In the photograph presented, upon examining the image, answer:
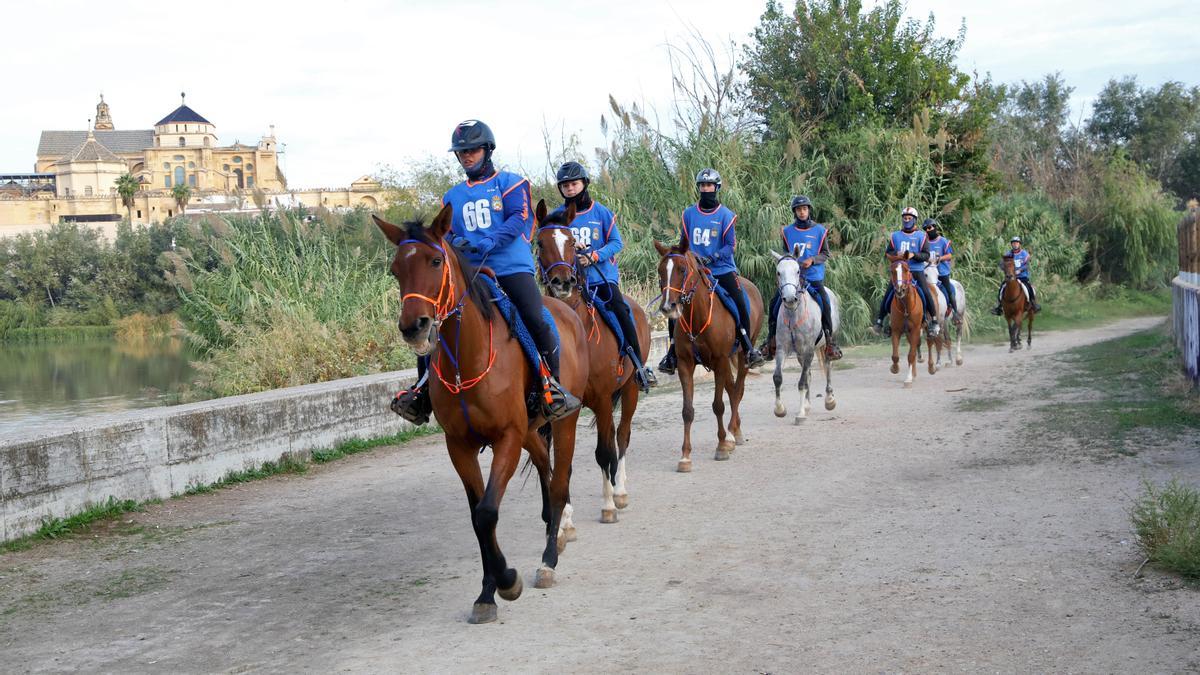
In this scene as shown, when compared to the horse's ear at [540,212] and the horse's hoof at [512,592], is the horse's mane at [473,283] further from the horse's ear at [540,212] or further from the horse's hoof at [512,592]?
the horse's ear at [540,212]

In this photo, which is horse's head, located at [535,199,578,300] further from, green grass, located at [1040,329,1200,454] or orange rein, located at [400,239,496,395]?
green grass, located at [1040,329,1200,454]

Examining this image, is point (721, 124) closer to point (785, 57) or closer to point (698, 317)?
point (785, 57)

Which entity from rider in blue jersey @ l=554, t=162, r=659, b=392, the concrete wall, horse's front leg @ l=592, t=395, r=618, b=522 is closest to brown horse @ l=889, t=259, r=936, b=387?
the concrete wall

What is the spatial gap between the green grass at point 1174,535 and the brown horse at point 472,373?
347 cm

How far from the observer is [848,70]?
2641 cm

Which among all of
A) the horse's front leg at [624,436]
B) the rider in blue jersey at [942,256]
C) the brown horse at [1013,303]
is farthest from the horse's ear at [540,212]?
the brown horse at [1013,303]

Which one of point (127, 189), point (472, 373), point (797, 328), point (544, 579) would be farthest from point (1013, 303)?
point (127, 189)

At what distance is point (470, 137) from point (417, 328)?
5.59 ft

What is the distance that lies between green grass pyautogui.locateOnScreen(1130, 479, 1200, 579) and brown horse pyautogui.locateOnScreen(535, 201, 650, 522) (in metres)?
3.60

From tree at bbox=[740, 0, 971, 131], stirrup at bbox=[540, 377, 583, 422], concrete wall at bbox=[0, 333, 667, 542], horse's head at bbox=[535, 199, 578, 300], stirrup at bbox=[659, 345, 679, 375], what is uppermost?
tree at bbox=[740, 0, 971, 131]

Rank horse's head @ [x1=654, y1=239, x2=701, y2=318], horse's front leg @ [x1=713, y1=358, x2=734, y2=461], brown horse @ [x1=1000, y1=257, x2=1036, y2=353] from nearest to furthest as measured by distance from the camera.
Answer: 1. horse's head @ [x1=654, y1=239, x2=701, y2=318]
2. horse's front leg @ [x1=713, y1=358, x2=734, y2=461]
3. brown horse @ [x1=1000, y1=257, x2=1036, y2=353]

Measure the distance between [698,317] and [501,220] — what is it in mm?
4684

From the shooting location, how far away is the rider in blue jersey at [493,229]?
6.52 meters

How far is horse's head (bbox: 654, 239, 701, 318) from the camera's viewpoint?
33.4 ft
